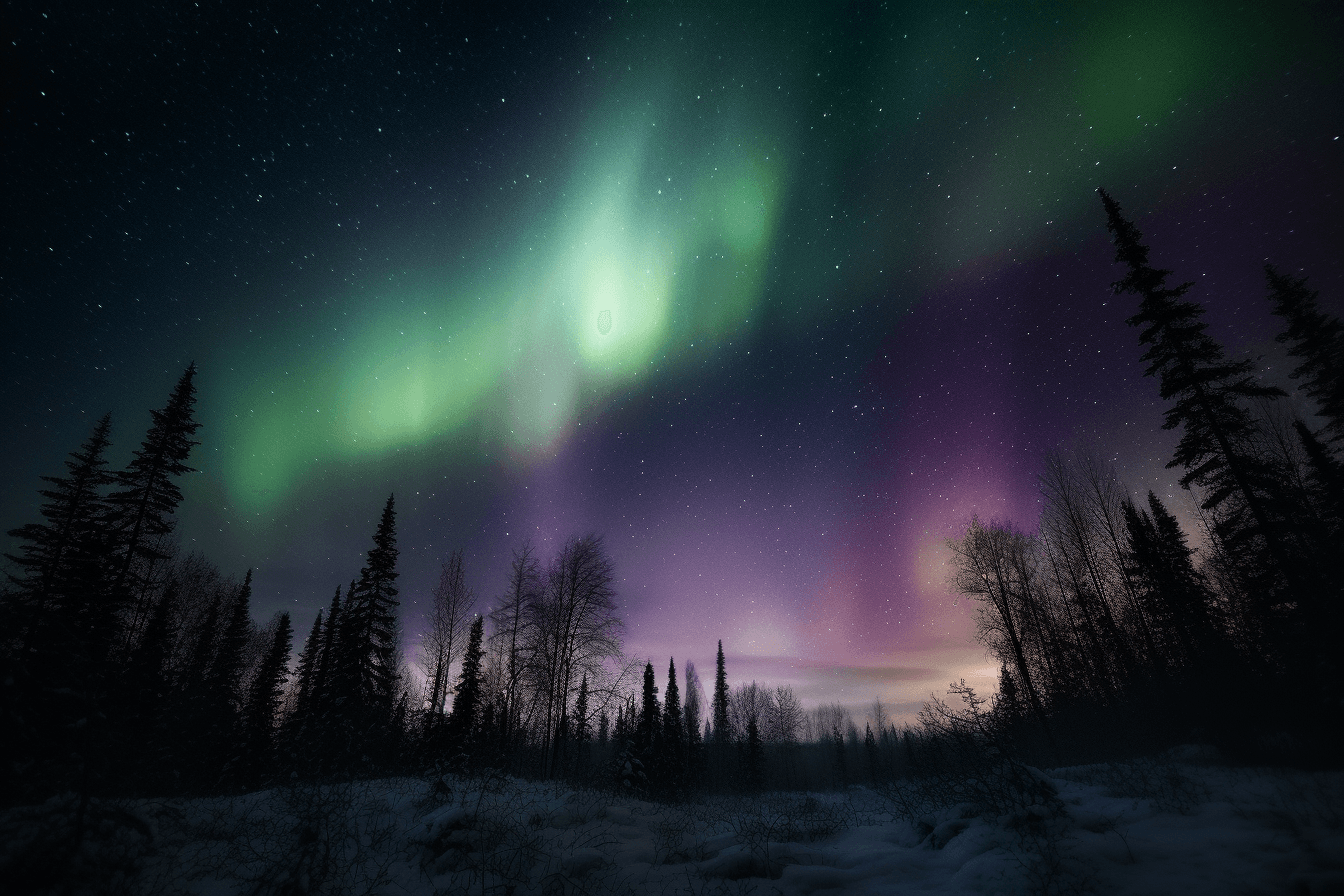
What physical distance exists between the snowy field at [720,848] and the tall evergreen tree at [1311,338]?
17.5m

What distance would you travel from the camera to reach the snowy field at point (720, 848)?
527 centimetres

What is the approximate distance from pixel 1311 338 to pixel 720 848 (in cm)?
2871

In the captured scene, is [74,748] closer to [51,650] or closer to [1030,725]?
[51,650]

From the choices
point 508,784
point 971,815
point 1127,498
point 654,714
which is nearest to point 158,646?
point 508,784

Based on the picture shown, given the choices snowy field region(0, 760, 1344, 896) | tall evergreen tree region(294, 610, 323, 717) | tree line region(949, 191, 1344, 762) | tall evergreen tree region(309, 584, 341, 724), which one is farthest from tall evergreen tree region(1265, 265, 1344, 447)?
tall evergreen tree region(294, 610, 323, 717)

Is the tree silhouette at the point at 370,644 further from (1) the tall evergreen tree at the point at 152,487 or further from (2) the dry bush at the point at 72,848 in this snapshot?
(2) the dry bush at the point at 72,848

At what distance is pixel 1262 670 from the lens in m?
11.7

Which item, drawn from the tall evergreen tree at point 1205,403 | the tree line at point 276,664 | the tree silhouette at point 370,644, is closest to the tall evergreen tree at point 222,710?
the tree line at point 276,664

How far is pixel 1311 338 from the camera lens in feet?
58.3

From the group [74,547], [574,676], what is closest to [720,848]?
[574,676]

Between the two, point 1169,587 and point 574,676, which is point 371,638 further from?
point 1169,587

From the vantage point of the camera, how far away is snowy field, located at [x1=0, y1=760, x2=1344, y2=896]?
5.27 metres

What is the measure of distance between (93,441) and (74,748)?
27.8 meters

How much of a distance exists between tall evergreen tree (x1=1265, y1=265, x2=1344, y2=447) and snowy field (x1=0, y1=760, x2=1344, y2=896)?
17535 millimetres
